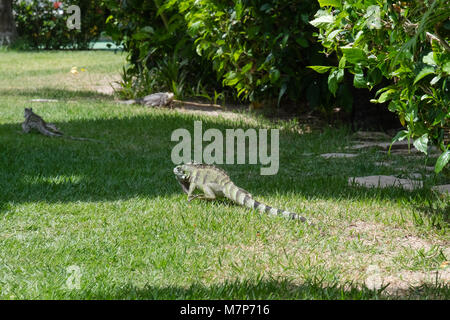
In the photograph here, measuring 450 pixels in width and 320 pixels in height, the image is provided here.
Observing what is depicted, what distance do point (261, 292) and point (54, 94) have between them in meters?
10.3

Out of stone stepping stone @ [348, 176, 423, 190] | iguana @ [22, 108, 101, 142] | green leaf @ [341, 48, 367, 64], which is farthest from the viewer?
iguana @ [22, 108, 101, 142]

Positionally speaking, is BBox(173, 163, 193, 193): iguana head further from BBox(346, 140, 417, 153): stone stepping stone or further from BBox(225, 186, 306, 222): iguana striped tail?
BBox(346, 140, 417, 153): stone stepping stone

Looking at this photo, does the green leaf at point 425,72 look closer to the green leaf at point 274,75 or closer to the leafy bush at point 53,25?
the green leaf at point 274,75

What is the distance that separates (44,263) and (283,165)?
3.68 m

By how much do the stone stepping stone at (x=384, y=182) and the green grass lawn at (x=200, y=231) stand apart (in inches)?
6.4

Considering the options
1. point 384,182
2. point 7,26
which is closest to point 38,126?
point 384,182

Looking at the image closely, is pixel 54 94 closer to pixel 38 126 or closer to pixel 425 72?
pixel 38 126

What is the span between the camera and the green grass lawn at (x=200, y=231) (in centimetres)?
357

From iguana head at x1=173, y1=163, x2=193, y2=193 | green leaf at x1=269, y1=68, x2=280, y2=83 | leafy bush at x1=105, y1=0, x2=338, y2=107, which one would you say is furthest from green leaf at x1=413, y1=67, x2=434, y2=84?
green leaf at x1=269, y1=68, x2=280, y2=83

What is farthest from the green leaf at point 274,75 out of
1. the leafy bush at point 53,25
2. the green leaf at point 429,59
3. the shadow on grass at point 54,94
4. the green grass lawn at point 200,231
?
the leafy bush at point 53,25

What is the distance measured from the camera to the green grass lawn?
11.7 feet

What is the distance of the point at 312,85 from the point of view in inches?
356

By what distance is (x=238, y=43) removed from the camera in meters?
9.23

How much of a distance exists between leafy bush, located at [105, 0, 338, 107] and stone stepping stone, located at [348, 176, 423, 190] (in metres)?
2.62
